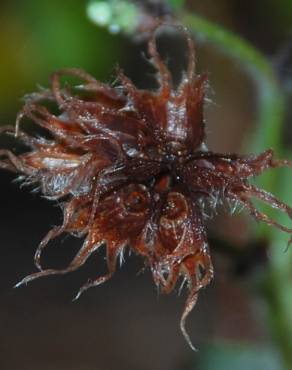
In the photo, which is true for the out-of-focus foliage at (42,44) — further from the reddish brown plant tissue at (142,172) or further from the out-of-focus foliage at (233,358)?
the reddish brown plant tissue at (142,172)

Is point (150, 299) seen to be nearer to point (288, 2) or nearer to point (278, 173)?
point (278, 173)

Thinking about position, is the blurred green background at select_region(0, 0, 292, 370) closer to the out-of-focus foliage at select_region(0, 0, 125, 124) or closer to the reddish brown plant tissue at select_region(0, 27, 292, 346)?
the out-of-focus foliage at select_region(0, 0, 125, 124)

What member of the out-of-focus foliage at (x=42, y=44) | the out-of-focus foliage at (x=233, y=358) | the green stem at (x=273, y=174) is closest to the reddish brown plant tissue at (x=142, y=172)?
the green stem at (x=273, y=174)

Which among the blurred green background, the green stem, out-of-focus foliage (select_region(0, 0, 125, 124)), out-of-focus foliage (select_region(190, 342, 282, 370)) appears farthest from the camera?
out-of-focus foliage (select_region(190, 342, 282, 370))

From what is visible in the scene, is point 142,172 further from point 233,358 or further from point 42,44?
point 233,358

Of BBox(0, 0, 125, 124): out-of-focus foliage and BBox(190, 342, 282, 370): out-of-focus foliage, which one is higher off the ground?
BBox(0, 0, 125, 124): out-of-focus foliage

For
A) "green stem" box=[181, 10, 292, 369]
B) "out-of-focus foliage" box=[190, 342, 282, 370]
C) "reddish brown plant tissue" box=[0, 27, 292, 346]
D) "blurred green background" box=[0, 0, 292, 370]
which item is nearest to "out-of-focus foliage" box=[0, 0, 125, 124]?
"blurred green background" box=[0, 0, 292, 370]
